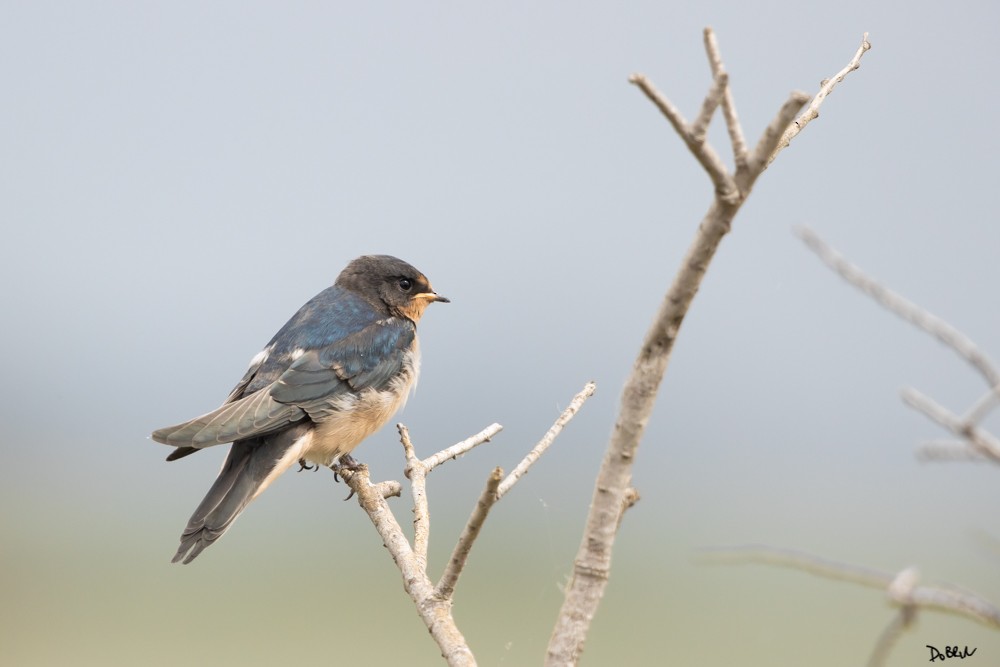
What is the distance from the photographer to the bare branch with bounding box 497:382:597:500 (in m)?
2.44

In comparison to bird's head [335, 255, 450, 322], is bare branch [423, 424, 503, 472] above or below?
below

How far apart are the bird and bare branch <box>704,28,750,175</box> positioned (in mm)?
2799

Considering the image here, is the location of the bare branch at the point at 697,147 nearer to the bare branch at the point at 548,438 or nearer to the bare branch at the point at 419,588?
the bare branch at the point at 548,438

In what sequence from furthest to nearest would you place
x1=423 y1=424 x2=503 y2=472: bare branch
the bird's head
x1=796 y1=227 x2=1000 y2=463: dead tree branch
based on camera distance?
the bird's head → x1=423 y1=424 x2=503 y2=472: bare branch → x1=796 y1=227 x2=1000 y2=463: dead tree branch

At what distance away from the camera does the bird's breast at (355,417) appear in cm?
505

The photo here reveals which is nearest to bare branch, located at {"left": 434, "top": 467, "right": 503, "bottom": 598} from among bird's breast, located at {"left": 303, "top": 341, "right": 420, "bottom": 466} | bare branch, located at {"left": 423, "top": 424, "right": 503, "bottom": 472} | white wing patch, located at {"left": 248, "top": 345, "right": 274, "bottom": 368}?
bare branch, located at {"left": 423, "top": 424, "right": 503, "bottom": 472}

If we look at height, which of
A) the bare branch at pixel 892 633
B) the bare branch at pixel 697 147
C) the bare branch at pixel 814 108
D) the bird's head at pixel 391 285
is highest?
the bare branch at pixel 814 108

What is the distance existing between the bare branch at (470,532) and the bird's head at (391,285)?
11.5 ft

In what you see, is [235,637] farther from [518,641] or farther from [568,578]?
[568,578]

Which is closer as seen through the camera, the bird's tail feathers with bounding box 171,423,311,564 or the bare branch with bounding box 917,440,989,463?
the bare branch with bounding box 917,440,989,463

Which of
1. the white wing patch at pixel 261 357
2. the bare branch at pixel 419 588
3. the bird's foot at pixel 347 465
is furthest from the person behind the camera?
the white wing patch at pixel 261 357

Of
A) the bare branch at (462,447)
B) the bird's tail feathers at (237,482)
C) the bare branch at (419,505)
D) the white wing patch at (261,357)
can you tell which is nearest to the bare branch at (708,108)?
the bare branch at (419,505)

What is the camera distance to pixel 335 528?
3653cm

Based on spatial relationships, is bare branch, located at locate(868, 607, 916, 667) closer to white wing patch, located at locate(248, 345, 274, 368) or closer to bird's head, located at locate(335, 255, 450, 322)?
white wing patch, located at locate(248, 345, 274, 368)
